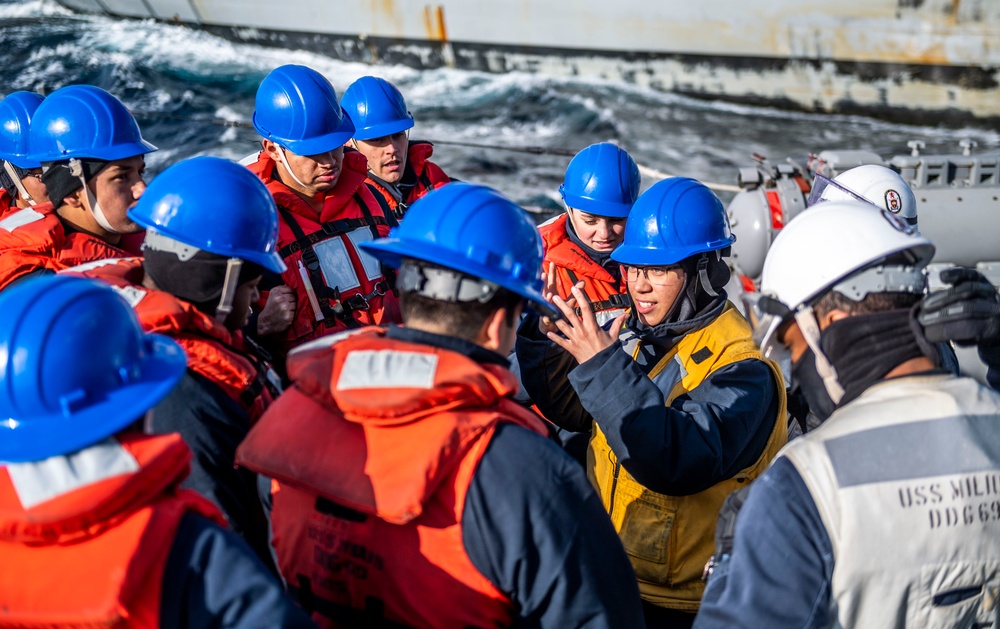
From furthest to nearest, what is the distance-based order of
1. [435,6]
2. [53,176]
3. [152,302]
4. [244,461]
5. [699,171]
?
[435,6]
[699,171]
[53,176]
[152,302]
[244,461]

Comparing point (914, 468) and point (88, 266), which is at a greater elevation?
point (88, 266)

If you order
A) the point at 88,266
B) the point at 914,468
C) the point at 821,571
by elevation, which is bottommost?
the point at 821,571

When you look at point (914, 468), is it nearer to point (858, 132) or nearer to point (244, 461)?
point (244, 461)

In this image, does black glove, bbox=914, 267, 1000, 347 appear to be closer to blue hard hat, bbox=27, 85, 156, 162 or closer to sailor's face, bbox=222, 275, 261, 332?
sailor's face, bbox=222, 275, 261, 332

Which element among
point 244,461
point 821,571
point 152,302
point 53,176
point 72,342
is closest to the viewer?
point 72,342

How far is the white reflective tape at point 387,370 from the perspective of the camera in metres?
1.74

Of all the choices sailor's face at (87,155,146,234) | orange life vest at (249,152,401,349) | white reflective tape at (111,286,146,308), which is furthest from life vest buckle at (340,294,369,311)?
white reflective tape at (111,286,146,308)

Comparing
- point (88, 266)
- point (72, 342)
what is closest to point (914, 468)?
point (72, 342)

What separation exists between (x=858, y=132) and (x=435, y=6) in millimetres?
10548

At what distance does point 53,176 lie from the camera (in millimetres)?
3506

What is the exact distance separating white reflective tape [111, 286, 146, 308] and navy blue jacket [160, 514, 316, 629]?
99 centimetres

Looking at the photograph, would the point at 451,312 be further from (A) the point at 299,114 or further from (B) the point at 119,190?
(A) the point at 299,114

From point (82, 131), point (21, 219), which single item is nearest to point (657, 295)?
point (82, 131)

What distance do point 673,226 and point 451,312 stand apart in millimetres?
1468
